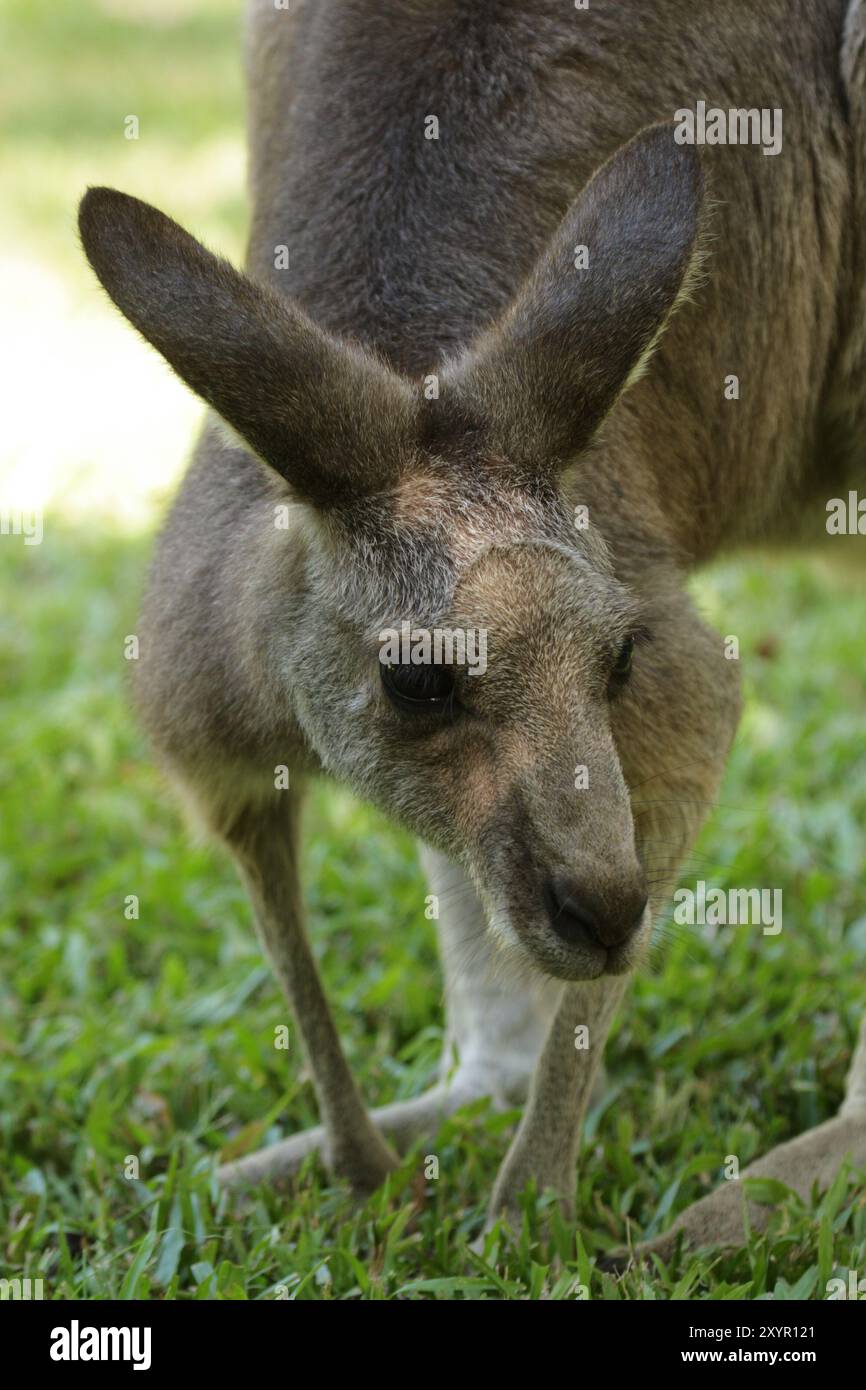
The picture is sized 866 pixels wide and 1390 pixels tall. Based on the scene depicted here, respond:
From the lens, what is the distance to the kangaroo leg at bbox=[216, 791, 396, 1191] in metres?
3.76

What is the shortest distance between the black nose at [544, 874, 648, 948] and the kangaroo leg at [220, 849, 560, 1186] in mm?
1033

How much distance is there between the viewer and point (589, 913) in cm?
275

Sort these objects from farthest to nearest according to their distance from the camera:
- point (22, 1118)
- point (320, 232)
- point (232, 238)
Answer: point (232, 238)
point (22, 1118)
point (320, 232)

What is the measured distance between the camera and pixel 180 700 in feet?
11.4

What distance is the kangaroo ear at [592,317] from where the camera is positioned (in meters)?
2.95

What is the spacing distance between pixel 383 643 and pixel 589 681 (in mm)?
349

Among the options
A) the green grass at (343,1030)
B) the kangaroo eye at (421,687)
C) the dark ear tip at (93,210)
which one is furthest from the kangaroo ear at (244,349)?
the green grass at (343,1030)

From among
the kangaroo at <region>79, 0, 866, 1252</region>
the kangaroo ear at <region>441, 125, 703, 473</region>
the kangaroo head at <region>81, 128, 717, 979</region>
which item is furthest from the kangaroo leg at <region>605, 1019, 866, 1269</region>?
the kangaroo ear at <region>441, 125, 703, 473</region>

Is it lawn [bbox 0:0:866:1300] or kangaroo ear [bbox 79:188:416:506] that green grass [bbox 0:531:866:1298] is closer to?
lawn [bbox 0:0:866:1300]

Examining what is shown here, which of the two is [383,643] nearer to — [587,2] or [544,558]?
[544,558]

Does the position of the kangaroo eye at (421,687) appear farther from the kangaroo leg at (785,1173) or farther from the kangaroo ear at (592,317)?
the kangaroo leg at (785,1173)

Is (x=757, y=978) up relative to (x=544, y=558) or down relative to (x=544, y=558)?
down

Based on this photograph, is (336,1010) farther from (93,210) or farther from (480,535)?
(93,210)

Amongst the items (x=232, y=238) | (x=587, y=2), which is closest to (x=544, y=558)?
(x=587, y=2)
